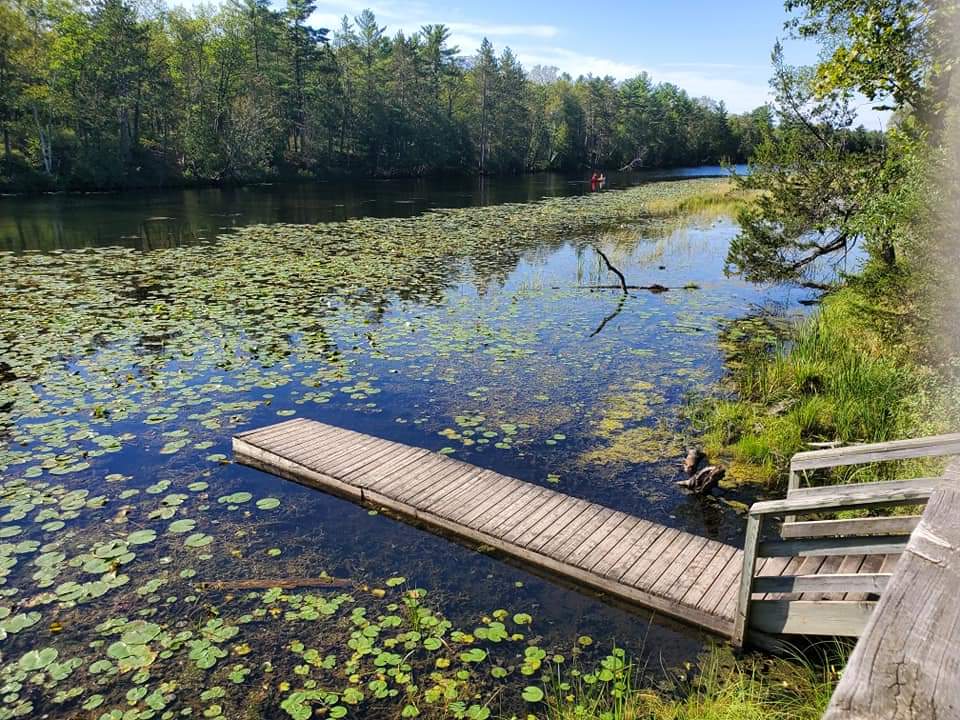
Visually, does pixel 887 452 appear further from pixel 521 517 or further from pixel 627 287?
pixel 627 287

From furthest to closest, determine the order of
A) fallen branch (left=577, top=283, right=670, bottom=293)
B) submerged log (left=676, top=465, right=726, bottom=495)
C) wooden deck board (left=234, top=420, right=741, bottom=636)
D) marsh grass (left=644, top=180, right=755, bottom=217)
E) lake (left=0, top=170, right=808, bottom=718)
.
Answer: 1. marsh grass (left=644, top=180, right=755, bottom=217)
2. fallen branch (left=577, top=283, right=670, bottom=293)
3. submerged log (left=676, top=465, right=726, bottom=495)
4. wooden deck board (left=234, top=420, right=741, bottom=636)
5. lake (left=0, top=170, right=808, bottom=718)

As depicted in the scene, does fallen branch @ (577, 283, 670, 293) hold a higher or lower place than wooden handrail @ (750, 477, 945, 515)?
lower

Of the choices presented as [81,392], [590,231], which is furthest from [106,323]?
[590,231]

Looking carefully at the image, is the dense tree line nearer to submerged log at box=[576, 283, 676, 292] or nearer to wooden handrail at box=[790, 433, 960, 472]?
submerged log at box=[576, 283, 676, 292]

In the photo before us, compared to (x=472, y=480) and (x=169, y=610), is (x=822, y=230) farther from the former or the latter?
(x=169, y=610)

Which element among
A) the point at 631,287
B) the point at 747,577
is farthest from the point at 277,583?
the point at 631,287

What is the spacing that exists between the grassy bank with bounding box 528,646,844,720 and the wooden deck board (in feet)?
1.26

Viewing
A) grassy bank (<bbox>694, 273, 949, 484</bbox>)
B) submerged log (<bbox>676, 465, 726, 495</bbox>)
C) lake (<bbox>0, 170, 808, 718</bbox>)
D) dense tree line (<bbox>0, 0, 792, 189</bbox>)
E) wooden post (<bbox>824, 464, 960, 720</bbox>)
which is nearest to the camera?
wooden post (<bbox>824, 464, 960, 720</bbox>)

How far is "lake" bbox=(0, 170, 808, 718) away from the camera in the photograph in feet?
15.1

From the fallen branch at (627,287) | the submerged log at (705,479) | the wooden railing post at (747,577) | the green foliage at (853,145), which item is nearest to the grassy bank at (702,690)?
the wooden railing post at (747,577)

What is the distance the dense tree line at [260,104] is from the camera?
38750 mm

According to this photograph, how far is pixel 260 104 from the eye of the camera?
163 feet

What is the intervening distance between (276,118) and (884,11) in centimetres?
4908

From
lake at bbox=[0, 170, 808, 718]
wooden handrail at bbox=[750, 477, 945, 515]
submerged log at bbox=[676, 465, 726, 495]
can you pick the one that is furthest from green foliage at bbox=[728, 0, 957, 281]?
wooden handrail at bbox=[750, 477, 945, 515]
